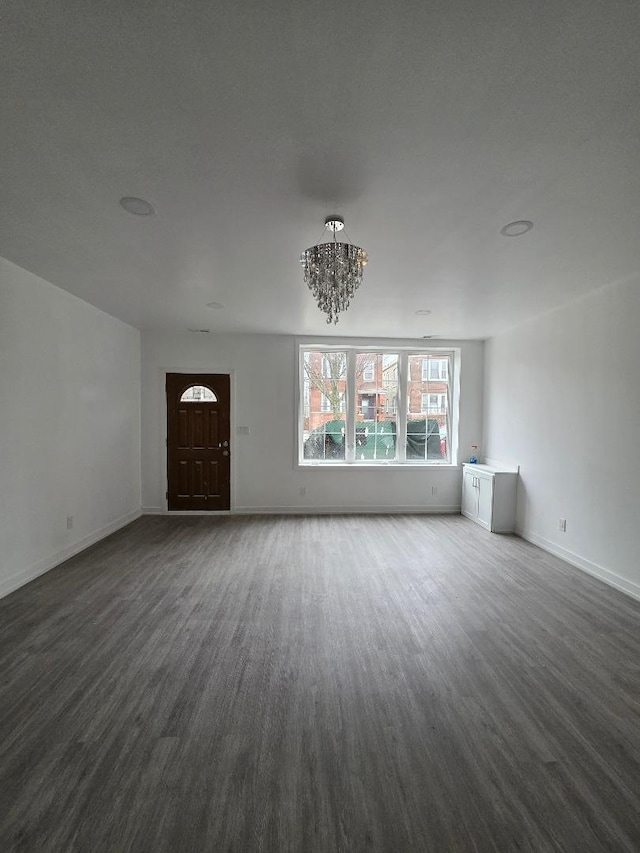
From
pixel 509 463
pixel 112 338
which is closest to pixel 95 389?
pixel 112 338

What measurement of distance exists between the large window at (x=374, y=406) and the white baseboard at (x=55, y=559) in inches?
104

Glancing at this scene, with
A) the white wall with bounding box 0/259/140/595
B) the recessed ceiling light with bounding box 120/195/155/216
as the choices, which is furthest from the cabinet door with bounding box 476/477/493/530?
the white wall with bounding box 0/259/140/595

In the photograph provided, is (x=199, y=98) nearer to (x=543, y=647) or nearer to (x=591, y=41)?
(x=591, y=41)

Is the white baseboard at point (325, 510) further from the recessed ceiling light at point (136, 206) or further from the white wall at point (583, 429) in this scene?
the recessed ceiling light at point (136, 206)

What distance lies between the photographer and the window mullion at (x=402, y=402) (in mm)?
6160

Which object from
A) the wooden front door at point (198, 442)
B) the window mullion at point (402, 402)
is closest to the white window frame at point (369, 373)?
the window mullion at point (402, 402)

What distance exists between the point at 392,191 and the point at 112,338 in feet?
13.4

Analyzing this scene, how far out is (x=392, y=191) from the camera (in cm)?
207

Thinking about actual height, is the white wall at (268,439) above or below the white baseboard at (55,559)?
above

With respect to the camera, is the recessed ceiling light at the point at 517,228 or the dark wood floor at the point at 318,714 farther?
→ the recessed ceiling light at the point at 517,228

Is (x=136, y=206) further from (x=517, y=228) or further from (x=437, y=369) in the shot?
(x=437, y=369)

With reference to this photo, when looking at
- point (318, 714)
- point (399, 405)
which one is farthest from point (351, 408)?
point (318, 714)

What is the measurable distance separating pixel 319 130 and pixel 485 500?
4.78m

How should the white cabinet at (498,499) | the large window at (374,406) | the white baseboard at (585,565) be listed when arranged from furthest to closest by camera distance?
the large window at (374,406) < the white cabinet at (498,499) < the white baseboard at (585,565)
